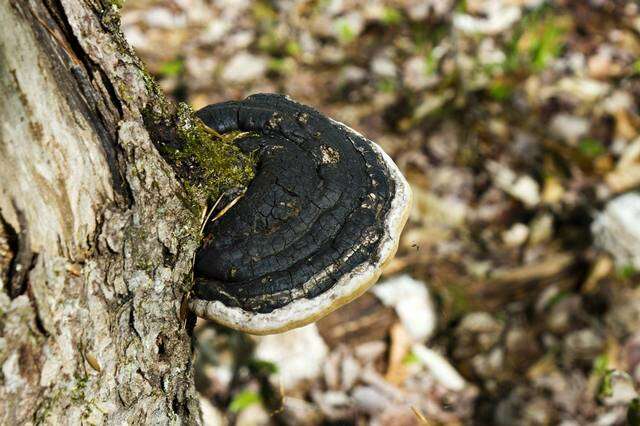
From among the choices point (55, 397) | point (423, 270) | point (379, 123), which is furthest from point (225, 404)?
point (379, 123)

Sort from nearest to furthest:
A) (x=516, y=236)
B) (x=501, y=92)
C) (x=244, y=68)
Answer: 1. (x=516, y=236)
2. (x=501, y=92)
3. (x=244, y=68)

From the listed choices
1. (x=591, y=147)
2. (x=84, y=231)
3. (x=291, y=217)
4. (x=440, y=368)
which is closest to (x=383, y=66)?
(x=591, y=147)

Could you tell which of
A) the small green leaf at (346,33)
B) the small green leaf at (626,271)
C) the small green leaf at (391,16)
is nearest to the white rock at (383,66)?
the small green leaf at (346,33)

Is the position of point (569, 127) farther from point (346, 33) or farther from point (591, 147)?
point (346, 33)

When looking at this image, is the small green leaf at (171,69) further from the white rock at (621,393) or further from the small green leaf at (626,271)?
the white rock at (621,393)

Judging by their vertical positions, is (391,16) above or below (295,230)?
below

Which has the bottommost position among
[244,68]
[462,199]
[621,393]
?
[621,393]
